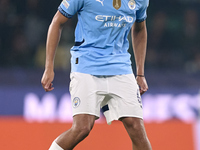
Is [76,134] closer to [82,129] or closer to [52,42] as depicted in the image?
[82,129]

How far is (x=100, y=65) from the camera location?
3783 mm

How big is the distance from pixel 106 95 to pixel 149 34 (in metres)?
5.67

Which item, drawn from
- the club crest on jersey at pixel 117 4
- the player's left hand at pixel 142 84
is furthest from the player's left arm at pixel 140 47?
the club crest on jersey at pixel 117 4

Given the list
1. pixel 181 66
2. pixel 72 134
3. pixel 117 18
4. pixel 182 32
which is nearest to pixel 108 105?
pixel 72 134

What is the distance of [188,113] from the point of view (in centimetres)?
797

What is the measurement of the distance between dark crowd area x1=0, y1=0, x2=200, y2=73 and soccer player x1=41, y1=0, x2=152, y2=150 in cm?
463

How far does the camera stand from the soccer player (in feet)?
12.2

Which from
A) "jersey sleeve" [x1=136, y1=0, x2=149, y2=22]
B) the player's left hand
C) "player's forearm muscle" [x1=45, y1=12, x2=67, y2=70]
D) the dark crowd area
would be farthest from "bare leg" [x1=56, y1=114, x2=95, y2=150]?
the dark crowd area

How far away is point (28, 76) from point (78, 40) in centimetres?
415

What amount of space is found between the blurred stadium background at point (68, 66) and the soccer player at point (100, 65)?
42.5 inches

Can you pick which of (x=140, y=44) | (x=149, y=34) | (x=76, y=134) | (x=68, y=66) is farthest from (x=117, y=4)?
(x=149, y=34)

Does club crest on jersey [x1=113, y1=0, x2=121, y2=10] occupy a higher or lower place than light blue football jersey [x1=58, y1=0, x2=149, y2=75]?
higher

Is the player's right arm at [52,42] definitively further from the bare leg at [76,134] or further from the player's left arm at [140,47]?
the player's left arm at [140,47]

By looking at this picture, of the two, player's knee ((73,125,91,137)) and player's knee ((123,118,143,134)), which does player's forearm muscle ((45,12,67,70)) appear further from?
player's knee ((123,118,143,134))
